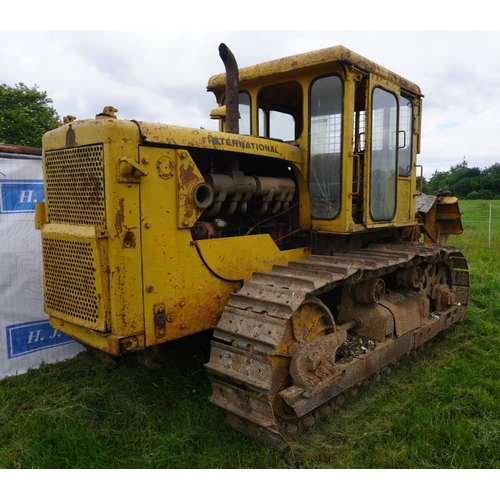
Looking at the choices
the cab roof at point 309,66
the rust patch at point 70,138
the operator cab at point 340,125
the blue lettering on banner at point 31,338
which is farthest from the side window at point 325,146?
the blue lettering on banner at point 31,338

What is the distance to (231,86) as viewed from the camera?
13.2ft

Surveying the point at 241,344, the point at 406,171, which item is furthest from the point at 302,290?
the point at 406,171

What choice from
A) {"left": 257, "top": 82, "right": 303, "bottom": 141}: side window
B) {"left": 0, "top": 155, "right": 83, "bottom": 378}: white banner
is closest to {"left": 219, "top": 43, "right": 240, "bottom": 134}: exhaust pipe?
{"left": 257, "top": 82, "right": 303, "bottom": 141}: side window

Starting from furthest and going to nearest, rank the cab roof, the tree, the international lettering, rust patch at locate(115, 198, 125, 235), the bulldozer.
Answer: the tree → the cab roof → the international lettering → the bulldozer → rust patch at locate(115, 198, 125, 235)

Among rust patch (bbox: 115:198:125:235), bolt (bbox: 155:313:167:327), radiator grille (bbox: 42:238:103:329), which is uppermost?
rust patch (bbox: 115:198:125:235)

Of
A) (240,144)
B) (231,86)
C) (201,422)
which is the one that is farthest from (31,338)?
(231,86)

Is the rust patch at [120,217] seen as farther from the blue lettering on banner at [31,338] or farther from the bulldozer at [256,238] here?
the blue lettering on banner at [31,338]

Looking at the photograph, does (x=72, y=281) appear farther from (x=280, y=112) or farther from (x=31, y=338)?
(x=280, y=112)

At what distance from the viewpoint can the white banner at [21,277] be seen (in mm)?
4867

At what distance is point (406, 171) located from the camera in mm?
5527

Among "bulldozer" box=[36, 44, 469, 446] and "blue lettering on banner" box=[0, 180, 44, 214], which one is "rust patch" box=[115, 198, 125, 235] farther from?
"blue lettering on banner" box=[0, 180, 44, 214]

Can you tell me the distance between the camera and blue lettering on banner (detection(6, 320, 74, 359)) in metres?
4.89

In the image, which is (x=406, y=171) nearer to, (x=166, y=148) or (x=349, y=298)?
(x=349, y=298)

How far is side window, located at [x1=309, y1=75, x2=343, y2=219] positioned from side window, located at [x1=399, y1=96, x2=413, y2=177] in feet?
4.29
